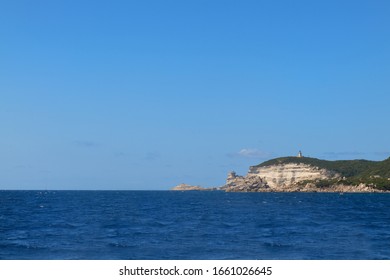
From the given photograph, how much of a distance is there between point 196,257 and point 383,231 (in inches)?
1203

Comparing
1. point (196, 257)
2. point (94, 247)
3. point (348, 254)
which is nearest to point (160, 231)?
point (94, 247)

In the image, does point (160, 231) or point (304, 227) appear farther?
point (304, 227)

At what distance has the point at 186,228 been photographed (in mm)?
58344

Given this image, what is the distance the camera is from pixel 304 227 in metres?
60.2
